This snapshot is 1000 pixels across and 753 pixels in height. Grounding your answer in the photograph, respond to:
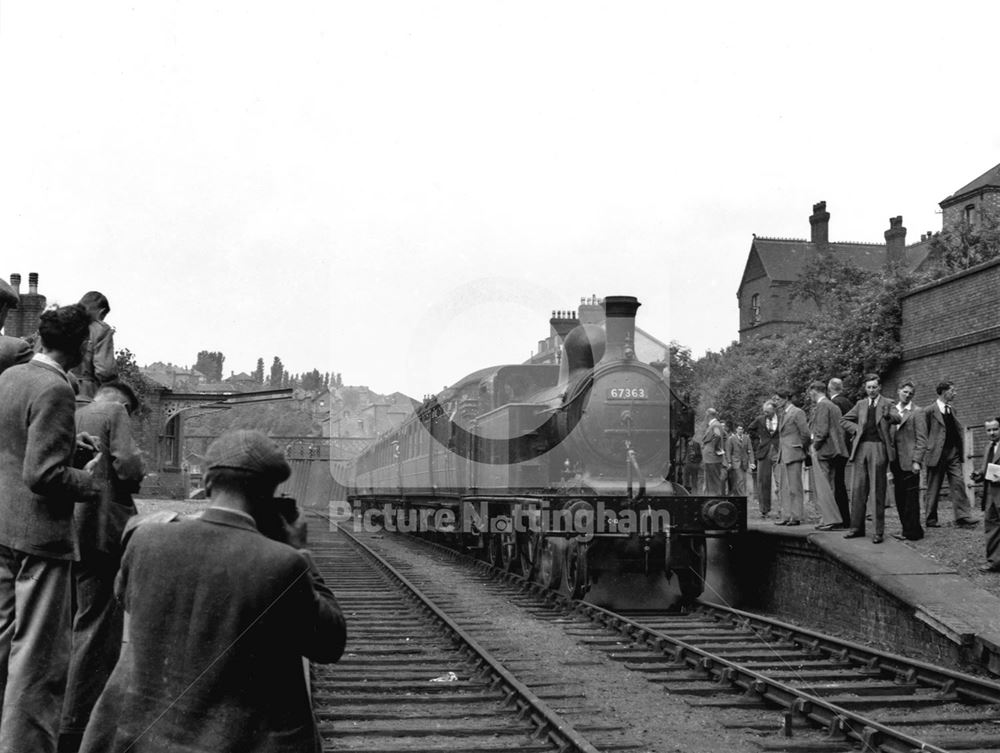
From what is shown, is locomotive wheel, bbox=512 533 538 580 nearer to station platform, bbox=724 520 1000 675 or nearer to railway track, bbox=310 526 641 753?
railway track, bbox=310 526 641 753

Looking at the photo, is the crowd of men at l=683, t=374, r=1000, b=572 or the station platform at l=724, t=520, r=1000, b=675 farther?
the crowd of men at l=683, t=374, r=1000, b=572

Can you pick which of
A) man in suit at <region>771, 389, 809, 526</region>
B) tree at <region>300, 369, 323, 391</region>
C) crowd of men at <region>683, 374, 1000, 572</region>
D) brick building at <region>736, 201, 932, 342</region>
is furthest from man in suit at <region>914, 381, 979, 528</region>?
tree at <region>300, 369, 323, 391</region>

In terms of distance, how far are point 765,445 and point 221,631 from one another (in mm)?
12343

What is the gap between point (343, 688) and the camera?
7242 mm

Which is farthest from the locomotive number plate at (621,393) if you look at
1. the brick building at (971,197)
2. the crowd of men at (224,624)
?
the brick building at (971,197)

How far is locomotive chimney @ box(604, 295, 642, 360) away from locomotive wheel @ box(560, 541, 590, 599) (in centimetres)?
221

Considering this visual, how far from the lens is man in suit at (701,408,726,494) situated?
600 inches

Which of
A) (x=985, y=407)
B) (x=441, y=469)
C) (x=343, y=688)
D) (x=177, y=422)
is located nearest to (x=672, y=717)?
Result: (x=343, y=688)

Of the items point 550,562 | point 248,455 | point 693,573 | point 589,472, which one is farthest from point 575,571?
point 248,455

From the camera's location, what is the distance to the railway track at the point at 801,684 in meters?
5.94

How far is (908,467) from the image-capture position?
1091 cm

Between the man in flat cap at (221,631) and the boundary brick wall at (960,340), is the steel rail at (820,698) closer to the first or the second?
the man in flat cap at (221,631)

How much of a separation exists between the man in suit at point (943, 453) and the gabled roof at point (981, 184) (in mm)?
35604

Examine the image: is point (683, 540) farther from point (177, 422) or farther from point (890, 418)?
point (177, 422)
